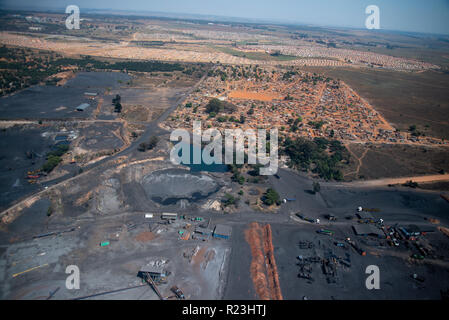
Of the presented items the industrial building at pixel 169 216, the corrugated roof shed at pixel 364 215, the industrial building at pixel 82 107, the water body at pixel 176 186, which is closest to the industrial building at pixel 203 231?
the industrial building at pixel 169 216

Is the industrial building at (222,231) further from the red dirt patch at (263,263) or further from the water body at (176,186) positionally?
the water body at (176,186)

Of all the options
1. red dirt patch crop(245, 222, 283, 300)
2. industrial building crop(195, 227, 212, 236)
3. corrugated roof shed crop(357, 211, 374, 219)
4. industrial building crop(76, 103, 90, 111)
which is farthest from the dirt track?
industrial building crop(76, 103, 90, 111)

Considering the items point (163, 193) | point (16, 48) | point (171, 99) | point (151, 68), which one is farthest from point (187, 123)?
point (16, 48)

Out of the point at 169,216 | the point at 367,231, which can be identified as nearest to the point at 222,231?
the point at 169,216

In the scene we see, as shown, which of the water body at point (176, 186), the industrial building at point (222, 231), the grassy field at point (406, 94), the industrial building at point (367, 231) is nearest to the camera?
the industrial building at point (222, 231)

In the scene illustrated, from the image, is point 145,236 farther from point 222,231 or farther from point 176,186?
point 176,186

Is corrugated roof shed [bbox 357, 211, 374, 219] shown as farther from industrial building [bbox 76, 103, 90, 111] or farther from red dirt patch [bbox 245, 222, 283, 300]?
industrial building [bbox 76, 103, 90, 111]

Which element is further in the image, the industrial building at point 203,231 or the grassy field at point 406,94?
the grassy field at point 406,94
